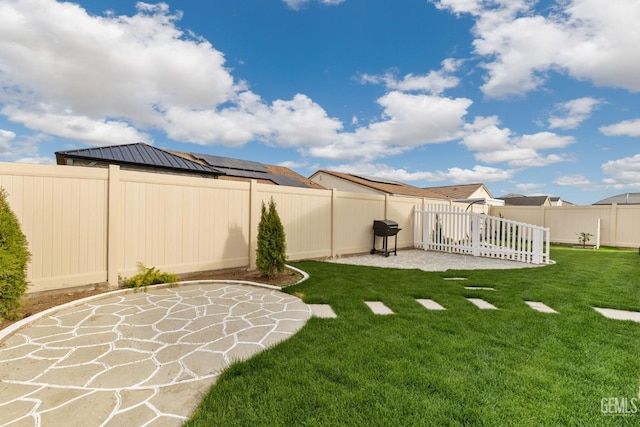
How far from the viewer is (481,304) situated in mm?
4176

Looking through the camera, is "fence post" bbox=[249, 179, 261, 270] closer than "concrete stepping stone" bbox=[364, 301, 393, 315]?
No

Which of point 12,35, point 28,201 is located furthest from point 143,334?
point 12,35

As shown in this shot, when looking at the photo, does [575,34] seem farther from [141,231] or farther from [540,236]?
[141,231]

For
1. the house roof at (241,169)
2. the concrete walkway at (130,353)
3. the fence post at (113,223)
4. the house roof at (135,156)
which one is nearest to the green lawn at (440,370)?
the concrete walkway at (130,353)

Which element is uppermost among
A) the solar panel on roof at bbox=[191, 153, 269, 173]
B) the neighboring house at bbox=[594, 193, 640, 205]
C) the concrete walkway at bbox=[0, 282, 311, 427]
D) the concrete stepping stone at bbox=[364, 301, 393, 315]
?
the solar panel on roof at bbox=[191, 153, 269, 173]

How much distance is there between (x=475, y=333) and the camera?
3.06 metres

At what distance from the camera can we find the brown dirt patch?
381 centimetres

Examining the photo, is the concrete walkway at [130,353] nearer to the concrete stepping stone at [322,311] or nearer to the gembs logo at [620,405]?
the concrete stepping stone at [322,311]

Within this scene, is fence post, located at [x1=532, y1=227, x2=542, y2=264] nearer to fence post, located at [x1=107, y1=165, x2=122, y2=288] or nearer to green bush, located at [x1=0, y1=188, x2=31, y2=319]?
fence post, located at [x1=107, y1=165, x2=122, y2=288]

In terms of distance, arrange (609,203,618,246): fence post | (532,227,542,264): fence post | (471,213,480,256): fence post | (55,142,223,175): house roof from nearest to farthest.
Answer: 1. (532,227,542,264): fence post
2. (55,142,223,175): house roof
3. (471,213,480,256): fence post
4. (609,203,618,246): fence post

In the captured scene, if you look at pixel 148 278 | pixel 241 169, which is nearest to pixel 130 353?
pixel 148 278

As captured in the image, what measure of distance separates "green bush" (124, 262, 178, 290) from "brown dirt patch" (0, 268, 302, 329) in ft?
1.06

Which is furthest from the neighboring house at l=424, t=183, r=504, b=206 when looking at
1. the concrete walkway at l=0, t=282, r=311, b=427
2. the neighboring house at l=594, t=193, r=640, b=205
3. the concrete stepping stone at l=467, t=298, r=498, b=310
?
the concrete walkway at l=0, t=282, r=311, b=427

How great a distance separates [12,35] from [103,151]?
3.39m
